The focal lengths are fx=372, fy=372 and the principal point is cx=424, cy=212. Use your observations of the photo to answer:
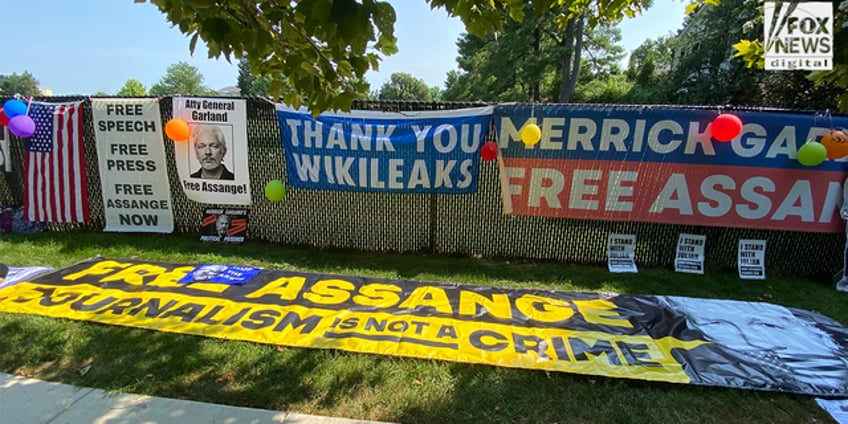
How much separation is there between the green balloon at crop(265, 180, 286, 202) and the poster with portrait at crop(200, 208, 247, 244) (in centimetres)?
72

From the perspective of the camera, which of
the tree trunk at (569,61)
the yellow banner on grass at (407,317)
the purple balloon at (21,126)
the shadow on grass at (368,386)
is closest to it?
the shadow on grass at (368,386)

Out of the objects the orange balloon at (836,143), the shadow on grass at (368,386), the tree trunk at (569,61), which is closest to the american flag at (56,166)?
the shadow on grass at (368,386)

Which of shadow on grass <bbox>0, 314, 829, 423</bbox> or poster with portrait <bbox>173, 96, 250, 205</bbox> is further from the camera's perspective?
poster with portrait <bbox>173, 96, 250, 205</bbox>

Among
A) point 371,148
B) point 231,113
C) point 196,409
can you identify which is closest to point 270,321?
point 196,409

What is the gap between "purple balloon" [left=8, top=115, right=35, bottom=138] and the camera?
187 inches

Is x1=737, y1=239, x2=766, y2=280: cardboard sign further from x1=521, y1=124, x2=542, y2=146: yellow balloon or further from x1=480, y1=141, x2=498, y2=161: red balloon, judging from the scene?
x1=480, y1=141, x2=498, y2=161: red balloon

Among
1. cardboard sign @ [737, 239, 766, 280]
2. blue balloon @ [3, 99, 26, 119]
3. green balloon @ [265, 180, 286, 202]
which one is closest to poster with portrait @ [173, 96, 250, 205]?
green balloon @ [265, 180, 286, 202]

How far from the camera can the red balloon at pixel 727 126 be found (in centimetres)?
390

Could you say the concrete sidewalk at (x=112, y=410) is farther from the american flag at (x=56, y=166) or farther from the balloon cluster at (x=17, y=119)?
the balloon cluster at (x=17, y=119)

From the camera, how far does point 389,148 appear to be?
4559 mm

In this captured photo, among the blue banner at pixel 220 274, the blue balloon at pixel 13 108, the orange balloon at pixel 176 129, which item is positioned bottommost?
the blue banner at pixel 220 274

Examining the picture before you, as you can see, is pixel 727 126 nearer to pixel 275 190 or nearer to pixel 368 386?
pixel 368 386
